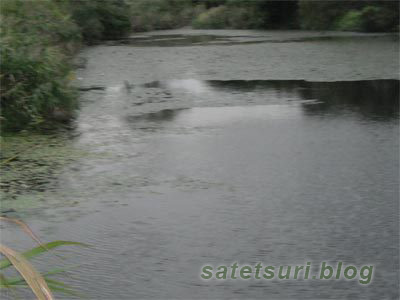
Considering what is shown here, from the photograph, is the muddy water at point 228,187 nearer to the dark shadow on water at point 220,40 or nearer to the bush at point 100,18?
the dark shadow on water at point 220,40

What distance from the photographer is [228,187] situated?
5.99m

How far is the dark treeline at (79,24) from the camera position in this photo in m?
8.39

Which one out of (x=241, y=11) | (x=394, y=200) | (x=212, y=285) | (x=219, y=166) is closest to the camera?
(x=212, y=285)

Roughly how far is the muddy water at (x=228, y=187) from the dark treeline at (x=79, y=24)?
75 centimetres

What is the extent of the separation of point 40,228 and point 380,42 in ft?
49.8

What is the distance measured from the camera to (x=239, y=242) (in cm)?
469

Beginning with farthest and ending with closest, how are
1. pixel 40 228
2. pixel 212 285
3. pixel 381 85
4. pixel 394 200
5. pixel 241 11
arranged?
pixel 241 11 → pixel 381 85 → pixel 394 200 → pixel 40 228 → pixel 212 285

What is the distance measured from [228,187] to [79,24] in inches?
680

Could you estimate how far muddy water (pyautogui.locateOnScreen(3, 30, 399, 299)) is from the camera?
4.29 m

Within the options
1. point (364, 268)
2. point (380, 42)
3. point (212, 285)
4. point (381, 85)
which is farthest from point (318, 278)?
point (380, 42)

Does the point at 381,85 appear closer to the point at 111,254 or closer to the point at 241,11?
the point at 111,254

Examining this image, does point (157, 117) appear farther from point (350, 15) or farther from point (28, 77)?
point (350, 15)

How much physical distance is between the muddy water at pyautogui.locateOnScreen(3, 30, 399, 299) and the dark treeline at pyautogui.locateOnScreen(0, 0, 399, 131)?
0.75m

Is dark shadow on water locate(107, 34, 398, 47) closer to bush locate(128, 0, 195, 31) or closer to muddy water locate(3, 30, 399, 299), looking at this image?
bush locate(128, 0, 195, 31)
